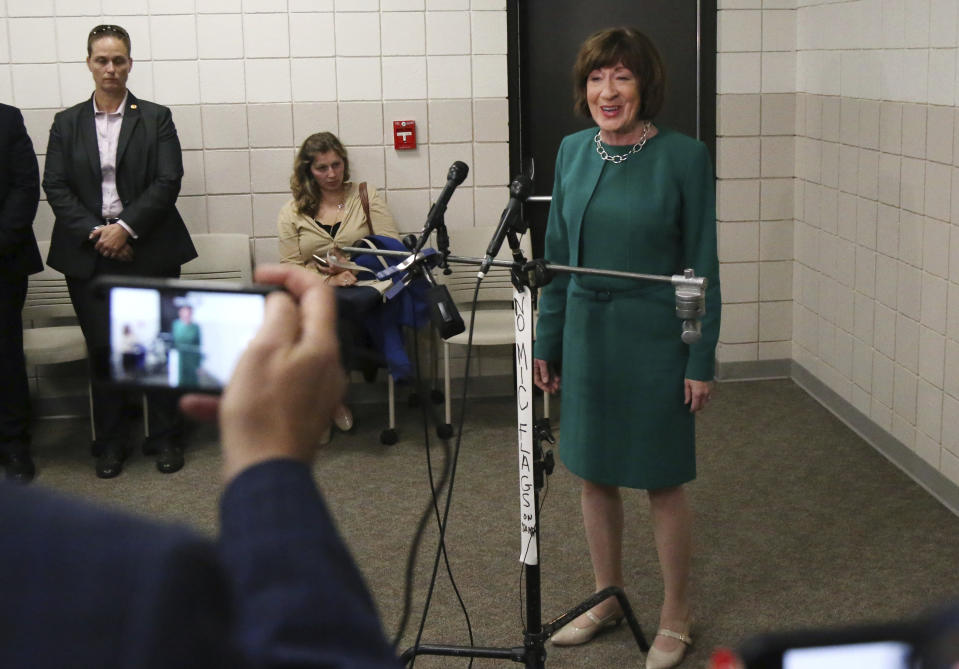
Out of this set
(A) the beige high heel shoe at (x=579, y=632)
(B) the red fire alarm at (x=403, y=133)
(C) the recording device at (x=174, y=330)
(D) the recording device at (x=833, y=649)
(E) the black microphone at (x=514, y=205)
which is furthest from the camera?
(B) the red fire alarm at (x=403, y=133)

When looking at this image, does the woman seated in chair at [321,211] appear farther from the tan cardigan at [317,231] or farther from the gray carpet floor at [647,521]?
the gray carpet floor at [647,521]

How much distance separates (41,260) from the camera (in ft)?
16.4

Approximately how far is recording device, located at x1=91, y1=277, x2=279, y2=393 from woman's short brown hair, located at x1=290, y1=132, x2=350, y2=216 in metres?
4.07

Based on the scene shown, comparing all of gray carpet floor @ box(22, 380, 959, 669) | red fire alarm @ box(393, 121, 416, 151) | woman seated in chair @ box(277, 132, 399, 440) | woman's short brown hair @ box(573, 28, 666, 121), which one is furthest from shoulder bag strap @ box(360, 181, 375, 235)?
woman's short brown hair @ box(573, 28, 666, 121)

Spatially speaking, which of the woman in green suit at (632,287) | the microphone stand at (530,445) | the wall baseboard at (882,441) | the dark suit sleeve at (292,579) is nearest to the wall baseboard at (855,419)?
the wall baseboard at (882,441)

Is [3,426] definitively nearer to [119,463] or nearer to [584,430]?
[119,463]

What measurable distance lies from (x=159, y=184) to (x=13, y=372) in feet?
3.18

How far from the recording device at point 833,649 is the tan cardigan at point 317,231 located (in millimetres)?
4582

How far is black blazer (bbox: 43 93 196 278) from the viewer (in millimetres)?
4793

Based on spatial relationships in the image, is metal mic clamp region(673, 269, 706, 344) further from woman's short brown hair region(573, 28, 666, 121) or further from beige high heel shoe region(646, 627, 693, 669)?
beige high heel shoe region(646, 627, 693, 669)

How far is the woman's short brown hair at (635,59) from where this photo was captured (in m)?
2.96

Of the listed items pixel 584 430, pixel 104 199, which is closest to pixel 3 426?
pixel 104 199

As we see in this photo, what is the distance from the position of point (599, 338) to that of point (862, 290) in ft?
7.45

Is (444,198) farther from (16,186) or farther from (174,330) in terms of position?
(16,186)
